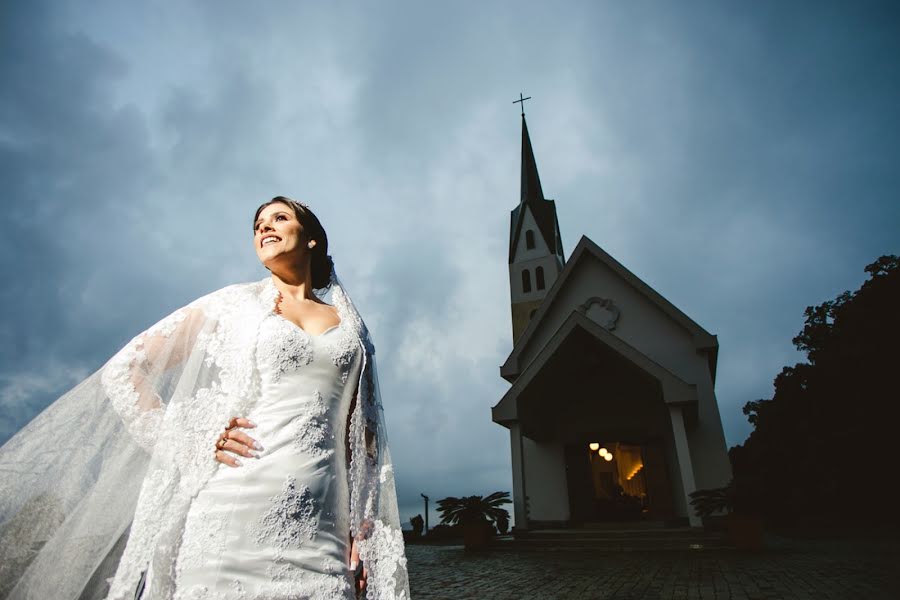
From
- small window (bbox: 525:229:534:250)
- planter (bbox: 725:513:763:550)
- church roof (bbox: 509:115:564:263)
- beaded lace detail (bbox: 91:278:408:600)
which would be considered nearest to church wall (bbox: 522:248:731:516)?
planter (bbox: 725:513:763:550)

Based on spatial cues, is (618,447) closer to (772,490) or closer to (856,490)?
(772,490)

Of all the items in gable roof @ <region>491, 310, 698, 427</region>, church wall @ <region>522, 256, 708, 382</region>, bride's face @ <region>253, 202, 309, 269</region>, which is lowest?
bride's face @ <region>253, 202, 309, 269</region>

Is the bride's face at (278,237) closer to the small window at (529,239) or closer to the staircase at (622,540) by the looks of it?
the staircase at (622,540)

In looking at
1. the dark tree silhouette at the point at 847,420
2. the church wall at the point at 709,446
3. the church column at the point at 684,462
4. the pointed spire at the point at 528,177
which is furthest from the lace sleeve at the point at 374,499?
the pointed spire at the point at 528,177

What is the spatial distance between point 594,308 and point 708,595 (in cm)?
1124

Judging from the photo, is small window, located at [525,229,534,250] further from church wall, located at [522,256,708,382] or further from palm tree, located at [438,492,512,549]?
palm tree, located at [438,492,512,549]

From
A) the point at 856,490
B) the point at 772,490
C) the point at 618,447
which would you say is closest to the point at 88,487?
the point at 772,490

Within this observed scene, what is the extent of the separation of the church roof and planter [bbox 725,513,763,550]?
2282 cm

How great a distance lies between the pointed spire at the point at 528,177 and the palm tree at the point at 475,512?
27041mm

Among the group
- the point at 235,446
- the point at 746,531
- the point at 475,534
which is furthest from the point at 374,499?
the point at 475,534

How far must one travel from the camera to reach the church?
12172 millimetres

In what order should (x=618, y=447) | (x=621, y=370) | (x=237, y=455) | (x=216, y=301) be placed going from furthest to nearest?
(x=618, y=447)
(x=621, y=370)
(x=216, y=301)
(x=237, y=455)

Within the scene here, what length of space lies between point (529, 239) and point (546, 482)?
68.0 feet

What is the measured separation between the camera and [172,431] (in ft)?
5.19
